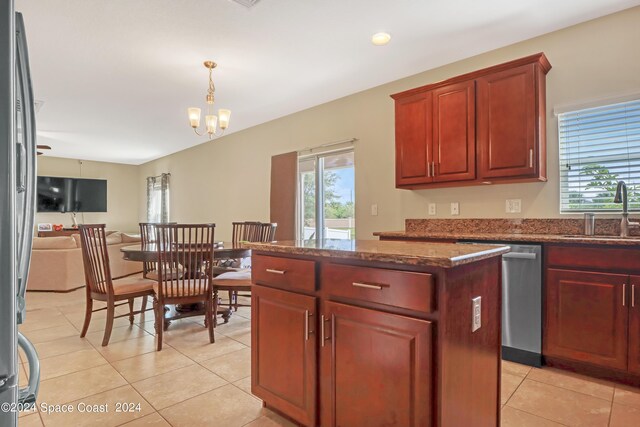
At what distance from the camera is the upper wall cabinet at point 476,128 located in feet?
8.70

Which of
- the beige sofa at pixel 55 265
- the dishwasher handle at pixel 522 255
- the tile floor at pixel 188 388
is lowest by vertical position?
the tile floor at pixel 188 388

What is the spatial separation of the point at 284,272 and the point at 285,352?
14.9 inches

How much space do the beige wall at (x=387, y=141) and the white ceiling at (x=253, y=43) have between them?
0.44 feet

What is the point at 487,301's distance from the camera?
4.78 feet

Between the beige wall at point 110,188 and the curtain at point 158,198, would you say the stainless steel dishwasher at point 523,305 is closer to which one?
the curtain at point 158,198

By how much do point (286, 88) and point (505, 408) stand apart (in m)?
3.58

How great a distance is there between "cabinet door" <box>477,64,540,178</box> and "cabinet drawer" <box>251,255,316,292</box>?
1.98 metres

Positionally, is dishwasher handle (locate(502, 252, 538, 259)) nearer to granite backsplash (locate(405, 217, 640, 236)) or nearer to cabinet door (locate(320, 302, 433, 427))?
granite backsplash (locate(405, 217, 640, 236))

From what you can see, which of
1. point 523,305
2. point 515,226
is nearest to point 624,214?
point 515,226

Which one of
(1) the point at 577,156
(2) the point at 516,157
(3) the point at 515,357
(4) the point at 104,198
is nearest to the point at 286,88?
(2) the point at 516,157

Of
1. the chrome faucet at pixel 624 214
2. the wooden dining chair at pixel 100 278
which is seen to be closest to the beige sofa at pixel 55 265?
the wooden dining chair at pixel 100 278

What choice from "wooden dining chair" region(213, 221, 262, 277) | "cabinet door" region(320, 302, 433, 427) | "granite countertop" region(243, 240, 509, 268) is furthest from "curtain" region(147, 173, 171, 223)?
"cabinet door" region(320, 302, 433, 427)

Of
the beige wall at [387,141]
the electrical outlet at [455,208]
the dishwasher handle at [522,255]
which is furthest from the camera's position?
the electrical outlet at [455,208]

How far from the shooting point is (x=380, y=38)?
115 inches
